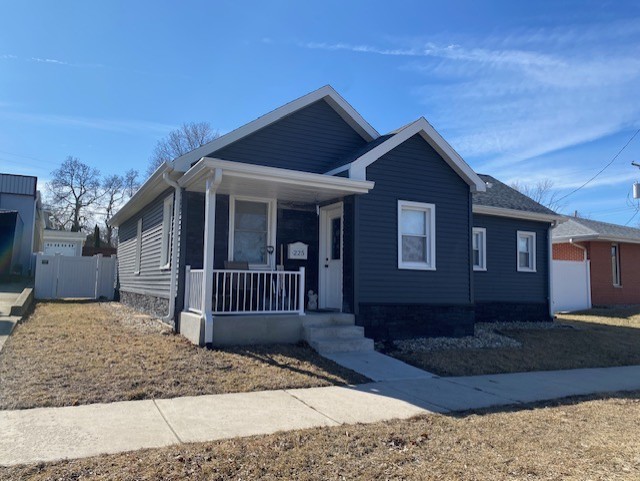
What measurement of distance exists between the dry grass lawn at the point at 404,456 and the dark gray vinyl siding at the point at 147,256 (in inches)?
275

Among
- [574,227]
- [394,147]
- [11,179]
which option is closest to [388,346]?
[394,147]

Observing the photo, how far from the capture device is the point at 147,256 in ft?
44.0

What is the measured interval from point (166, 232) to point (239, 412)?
7025 millimetres

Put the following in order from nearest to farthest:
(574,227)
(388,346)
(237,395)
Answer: (237,395) < (388,346) < (574,227)

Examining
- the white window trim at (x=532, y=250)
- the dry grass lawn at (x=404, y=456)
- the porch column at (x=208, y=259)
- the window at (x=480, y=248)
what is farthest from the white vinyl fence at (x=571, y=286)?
the porch column at (x=208, y=259)

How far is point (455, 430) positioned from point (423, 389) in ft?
6.04

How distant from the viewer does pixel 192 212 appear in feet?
32.7

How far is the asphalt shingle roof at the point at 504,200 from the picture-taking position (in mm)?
14570

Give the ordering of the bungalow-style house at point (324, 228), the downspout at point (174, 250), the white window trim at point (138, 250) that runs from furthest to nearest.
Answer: the white window trim at point (138, 250) < the downspout at point (174, 250) < the bungalow-style house at point (324, 228)

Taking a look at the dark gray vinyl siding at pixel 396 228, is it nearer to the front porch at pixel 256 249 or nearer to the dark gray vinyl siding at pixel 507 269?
the front porch at pixel 256 249

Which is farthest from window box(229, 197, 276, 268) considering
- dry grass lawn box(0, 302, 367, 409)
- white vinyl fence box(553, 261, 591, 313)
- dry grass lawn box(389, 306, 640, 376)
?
white vinyl fence box(553, 261, 591, 313)

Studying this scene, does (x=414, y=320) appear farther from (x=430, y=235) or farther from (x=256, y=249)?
(x=256, y=249)

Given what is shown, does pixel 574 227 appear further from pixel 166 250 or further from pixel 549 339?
pixel 166 250

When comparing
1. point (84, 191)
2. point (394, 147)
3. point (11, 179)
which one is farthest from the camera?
point (84, 191)
